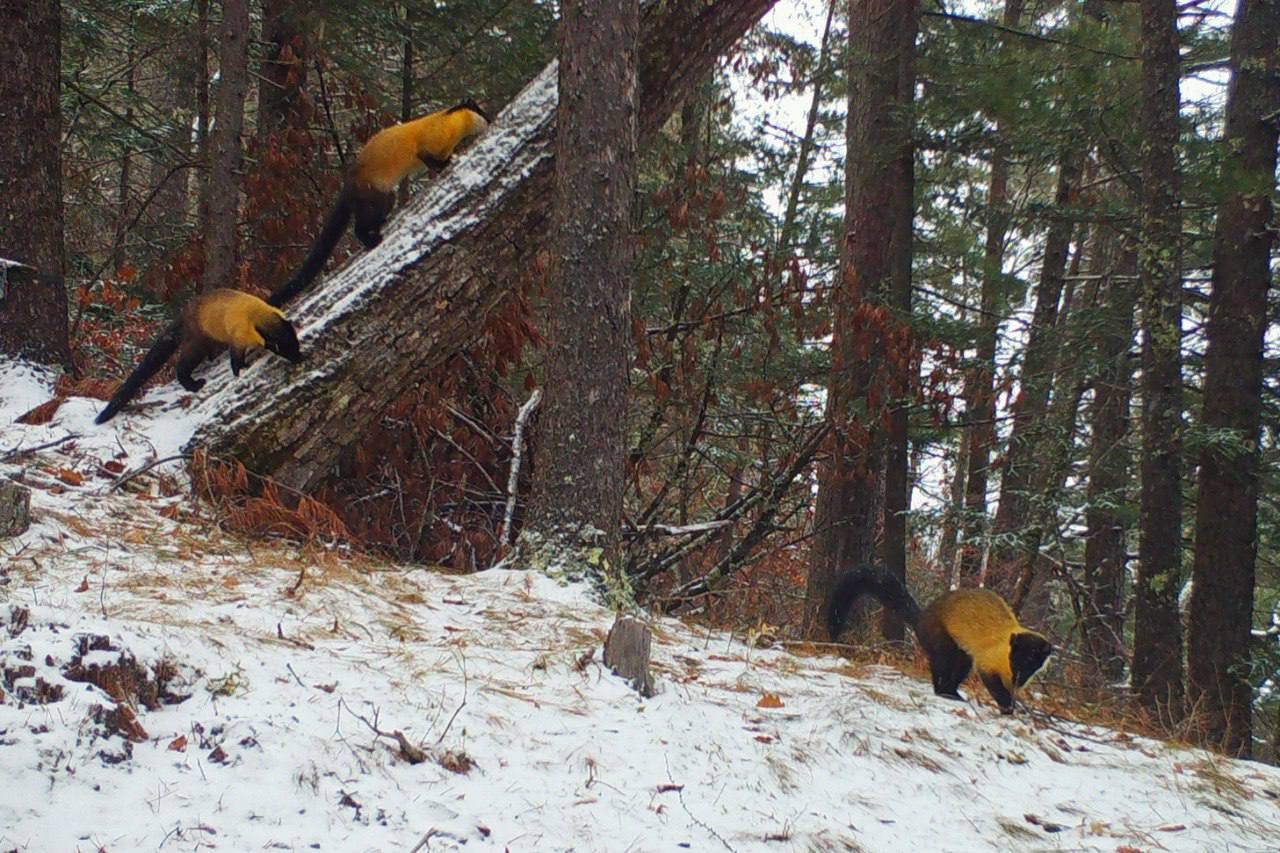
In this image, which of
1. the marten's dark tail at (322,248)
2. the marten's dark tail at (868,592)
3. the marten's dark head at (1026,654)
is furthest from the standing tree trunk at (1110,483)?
the marten's dark tail at (322,248)

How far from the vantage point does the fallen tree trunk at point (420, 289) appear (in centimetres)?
598

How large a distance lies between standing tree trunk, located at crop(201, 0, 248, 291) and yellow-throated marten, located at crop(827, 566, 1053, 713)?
5943 millimetres

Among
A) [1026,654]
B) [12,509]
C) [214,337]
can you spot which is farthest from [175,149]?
[1026,654]

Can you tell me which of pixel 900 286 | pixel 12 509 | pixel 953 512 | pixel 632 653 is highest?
pixel 900 286

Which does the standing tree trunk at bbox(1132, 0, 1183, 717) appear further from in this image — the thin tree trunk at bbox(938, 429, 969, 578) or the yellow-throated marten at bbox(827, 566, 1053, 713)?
the thin tree trunk at bbox(938, 429, 969, 578)

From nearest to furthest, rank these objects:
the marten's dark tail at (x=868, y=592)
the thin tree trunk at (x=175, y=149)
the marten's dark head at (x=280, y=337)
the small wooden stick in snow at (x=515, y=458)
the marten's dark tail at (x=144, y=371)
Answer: the marten's dark head at (x=280, y=337), the marten's dark tail at (x=144, y=371), the marten's dark tail at (x=868, y=592), the small wooden stick in snow at (x=515, y=458), the thin tree trunk at (x=175, y=149)

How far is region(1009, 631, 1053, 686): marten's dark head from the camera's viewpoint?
205 inches

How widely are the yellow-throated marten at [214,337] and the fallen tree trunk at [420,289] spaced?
0.16m

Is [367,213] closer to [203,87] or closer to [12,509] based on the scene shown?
[12,509]

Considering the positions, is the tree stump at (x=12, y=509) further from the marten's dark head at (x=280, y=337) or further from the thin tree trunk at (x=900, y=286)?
the thin tree trunk at (x=900, y=286)

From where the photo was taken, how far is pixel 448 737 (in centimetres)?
324

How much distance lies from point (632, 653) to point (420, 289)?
321 centimetres

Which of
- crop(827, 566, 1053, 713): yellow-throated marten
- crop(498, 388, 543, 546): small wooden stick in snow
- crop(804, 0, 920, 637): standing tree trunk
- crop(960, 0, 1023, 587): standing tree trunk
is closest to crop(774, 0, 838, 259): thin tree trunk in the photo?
crop(804, 0, 920, 637): standing tree trunk

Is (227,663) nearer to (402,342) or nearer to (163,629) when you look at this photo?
(163,629)
